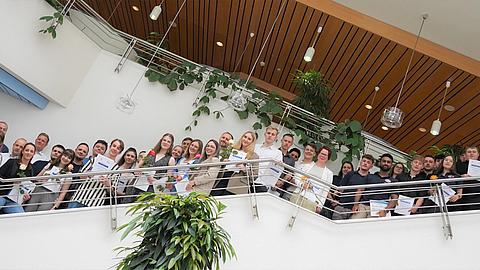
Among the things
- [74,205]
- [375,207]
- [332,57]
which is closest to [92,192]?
[74,205]

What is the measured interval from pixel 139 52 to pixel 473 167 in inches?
205

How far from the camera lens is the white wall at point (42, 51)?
21.5 feet

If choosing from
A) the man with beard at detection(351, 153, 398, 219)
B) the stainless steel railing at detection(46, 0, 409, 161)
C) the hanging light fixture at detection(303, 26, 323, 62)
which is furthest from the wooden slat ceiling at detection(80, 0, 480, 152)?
the man with beard at detection(351, 153, 398, 219)

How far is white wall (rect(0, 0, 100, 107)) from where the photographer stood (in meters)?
6.56

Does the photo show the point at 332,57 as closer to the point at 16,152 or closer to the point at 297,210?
the point at 297,210

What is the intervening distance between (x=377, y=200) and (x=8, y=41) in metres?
4.97

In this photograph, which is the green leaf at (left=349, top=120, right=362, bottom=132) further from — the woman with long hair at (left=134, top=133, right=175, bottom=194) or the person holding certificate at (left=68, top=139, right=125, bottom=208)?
the person holding certificate at (left=68, top=139, right=125, bottom=208)

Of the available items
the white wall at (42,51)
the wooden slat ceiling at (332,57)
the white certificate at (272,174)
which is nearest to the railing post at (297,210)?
the white certificate at (272,174)

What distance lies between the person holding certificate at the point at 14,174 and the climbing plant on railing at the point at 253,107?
8.18ft

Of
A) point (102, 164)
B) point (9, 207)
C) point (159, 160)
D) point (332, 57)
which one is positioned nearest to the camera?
point (9, 207)

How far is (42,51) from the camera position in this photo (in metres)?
7.03

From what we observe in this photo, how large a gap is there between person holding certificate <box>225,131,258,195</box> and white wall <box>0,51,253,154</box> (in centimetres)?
230

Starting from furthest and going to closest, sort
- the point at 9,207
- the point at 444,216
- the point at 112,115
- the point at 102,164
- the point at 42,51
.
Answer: the point at 112,115 → the point at 42,51 → the point at 102,164 → the point at 9,207 → the point at 444,216

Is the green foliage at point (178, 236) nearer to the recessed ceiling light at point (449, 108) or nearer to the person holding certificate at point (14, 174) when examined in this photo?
the person holding certificate at point (14, 174)
